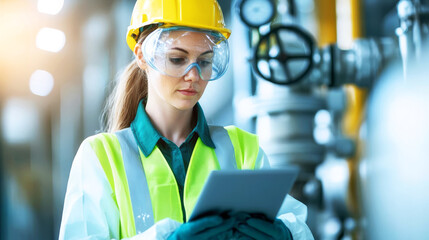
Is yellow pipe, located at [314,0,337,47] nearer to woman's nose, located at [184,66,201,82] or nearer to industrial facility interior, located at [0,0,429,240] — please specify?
industrial facility interior, located at [0,0,429,240]

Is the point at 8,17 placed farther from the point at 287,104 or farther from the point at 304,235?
the point at 304,235

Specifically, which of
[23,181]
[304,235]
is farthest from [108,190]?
[23,181]

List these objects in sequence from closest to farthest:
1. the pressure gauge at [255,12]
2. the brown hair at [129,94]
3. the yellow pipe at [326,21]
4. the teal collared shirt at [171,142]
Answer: the teal collared shirt at [171,142] < the brown hair at [129,94] < the pressure gauge at [255,12] < the yellow pipe at [326,21]

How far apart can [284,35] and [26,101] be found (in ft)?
7.59

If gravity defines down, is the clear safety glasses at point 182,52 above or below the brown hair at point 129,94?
above

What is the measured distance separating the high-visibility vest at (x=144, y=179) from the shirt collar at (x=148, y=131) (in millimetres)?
14

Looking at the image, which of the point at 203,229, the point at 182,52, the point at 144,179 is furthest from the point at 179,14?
the point at 203,229

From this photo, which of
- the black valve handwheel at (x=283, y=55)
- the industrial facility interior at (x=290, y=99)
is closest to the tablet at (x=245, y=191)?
the industrial facility interior at (x=290, y=99)

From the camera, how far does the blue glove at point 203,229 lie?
1.00 meters

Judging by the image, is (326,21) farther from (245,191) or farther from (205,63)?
(245,191)

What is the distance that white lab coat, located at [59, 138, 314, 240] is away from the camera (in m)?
1.09

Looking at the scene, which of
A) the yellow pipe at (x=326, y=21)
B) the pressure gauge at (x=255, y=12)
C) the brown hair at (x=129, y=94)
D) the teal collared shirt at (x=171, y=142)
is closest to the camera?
the teal collared shirt at (x=171, y=142)

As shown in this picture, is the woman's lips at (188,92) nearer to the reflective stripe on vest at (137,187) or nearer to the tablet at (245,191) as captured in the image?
the reflective stripe on vest at (137,187)

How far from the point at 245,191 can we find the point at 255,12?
1.73 metres
